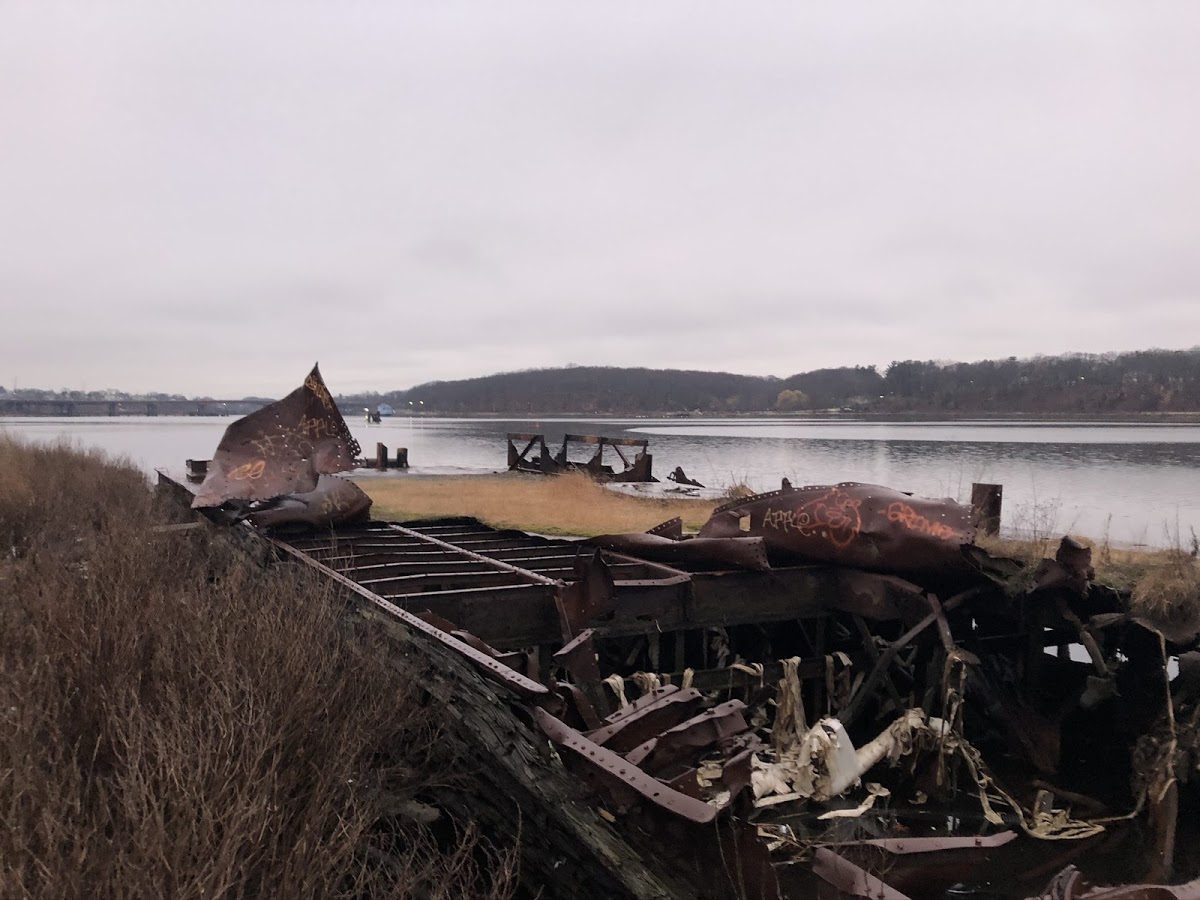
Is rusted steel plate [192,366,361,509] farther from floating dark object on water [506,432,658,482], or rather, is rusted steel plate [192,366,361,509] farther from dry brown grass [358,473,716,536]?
floating dark object on water [506,432,658,482]

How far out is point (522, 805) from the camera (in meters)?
4.06

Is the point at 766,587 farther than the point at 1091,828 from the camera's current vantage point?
Yes

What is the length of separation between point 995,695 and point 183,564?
833 centimetres

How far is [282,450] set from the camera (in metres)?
11.6

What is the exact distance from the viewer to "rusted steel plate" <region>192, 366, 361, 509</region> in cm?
1105

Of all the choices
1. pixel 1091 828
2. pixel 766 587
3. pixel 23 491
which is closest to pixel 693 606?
pixel 766 587

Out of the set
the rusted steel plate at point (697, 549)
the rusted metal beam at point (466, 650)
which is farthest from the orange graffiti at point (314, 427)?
the rusted metal beam at point (466, 650)

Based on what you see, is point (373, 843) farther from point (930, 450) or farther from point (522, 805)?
point (930, 450)

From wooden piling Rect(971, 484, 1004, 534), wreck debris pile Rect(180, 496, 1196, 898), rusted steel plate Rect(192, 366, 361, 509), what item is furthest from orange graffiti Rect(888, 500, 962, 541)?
rusted steel plate Rect(192, 366, 361, 509)

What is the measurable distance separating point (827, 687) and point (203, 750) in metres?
6.20

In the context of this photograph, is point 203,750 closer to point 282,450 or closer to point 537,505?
point 282,450

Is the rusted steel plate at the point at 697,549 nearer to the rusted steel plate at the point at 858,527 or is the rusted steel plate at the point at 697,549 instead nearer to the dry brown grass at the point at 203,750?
the rusted steel plate at the point at 858,527

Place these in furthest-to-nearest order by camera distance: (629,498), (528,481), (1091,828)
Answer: (528,481) < (629,498) < (1091,828)

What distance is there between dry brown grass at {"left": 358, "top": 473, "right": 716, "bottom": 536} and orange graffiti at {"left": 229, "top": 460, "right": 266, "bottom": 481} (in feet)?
13.1
